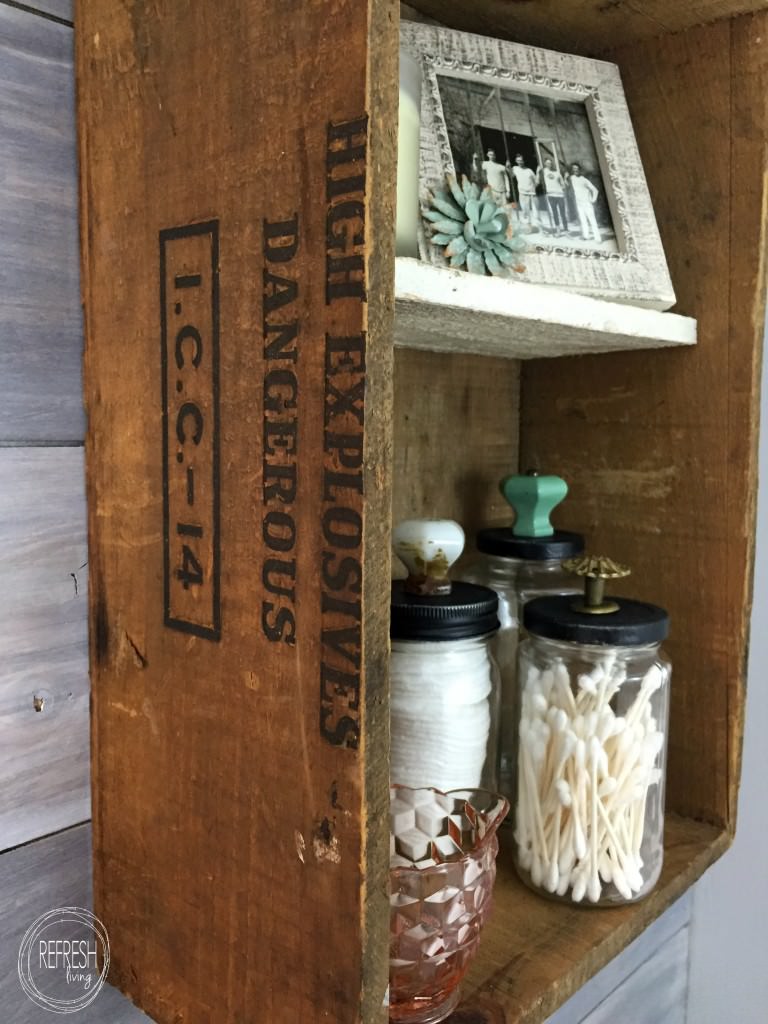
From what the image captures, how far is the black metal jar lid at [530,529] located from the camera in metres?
0.71

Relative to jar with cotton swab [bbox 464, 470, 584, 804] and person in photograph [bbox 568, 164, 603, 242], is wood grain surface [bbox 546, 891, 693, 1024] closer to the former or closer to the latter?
jar with cotton swab [bbox 464, 470, 584, 804]

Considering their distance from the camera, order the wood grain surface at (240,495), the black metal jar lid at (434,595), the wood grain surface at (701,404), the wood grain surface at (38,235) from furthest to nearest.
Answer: the wood grain surface at (701,404) < the black metal jar lid at (434,595) < the wood grain surface at (38,235) < the wood grain surface at (240,495)

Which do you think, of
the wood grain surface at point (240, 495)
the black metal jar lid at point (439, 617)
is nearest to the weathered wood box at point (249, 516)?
the wood grain surface at point (240, 495)

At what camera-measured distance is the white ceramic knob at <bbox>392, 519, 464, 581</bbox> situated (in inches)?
24.4

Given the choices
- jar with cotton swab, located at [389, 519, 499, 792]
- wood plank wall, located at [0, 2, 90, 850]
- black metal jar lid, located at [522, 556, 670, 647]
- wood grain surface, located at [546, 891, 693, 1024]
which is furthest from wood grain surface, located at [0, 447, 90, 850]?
wood grain surface, located at [546, 891, 693, 1024]

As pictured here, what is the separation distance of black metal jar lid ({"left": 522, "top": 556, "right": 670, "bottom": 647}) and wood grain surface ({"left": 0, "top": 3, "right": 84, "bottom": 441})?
1.09 feet

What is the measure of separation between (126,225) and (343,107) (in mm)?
166

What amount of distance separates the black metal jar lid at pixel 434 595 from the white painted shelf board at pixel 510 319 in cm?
14

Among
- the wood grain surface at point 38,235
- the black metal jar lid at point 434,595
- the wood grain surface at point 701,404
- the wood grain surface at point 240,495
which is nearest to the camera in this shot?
the wood grain surface at point 240,495

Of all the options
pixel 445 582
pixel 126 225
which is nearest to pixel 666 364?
pixel 445 582

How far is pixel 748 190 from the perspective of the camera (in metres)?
0.68

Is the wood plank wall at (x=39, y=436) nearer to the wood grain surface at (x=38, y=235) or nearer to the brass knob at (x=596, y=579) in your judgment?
the wood grain surface at (x=38, y=235)

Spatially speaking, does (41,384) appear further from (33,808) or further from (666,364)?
(666,364)

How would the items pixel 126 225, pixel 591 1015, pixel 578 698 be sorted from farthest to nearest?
pixel 591 1015 → pixel 578 698 → pixel 126 225
